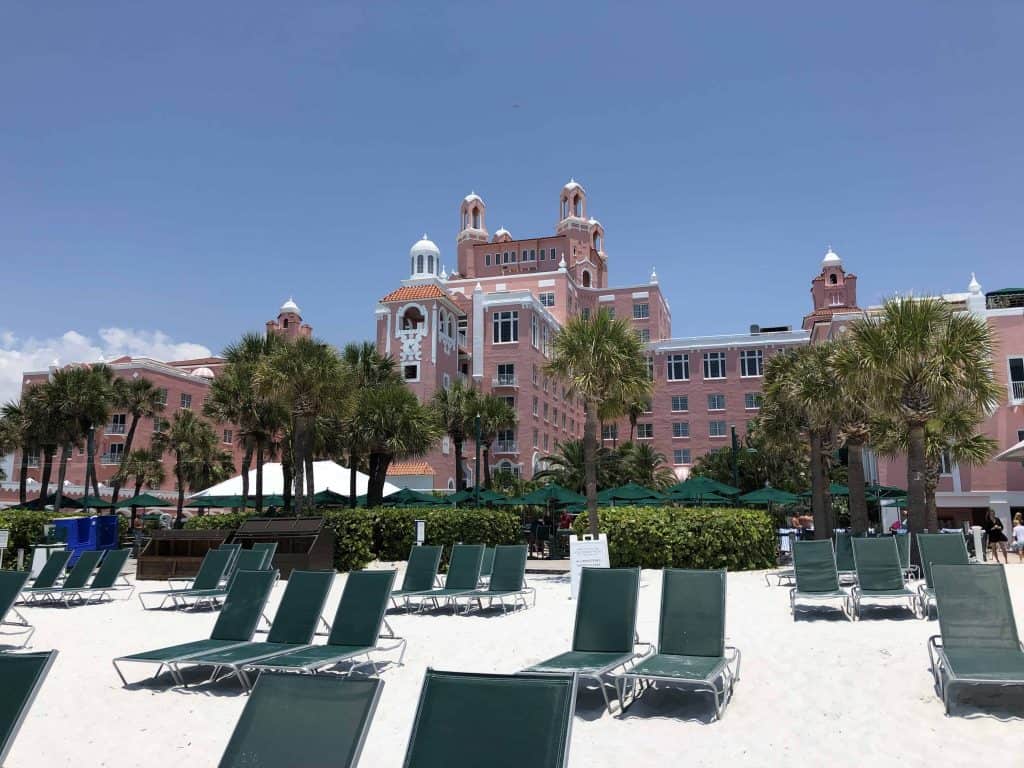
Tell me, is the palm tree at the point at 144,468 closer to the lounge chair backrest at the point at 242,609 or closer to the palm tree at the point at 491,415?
the palm tree at the point at 491,415

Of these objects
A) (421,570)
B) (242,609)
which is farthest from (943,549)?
(242,609)

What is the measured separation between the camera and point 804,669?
327 inches

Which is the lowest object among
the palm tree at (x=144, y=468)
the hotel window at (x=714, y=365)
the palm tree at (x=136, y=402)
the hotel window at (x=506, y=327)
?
the palm tree at (x=144, y=468)

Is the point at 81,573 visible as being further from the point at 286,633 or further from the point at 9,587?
the point at 286,633

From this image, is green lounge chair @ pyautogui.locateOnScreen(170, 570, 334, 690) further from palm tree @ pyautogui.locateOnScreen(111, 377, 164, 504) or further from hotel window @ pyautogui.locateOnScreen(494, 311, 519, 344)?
hotel window @ pyautogui.locateOnScreen(494, 311, 519, 344)

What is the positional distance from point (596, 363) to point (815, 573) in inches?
325

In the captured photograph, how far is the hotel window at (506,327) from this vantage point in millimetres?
55062

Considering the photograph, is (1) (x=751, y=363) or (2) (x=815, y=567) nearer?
(2) (x=815, y=567)

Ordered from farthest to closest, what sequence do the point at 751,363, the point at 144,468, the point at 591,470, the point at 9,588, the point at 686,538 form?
the point at 751,363 → the point at 144,468 → the point at 591,470 → the point at 686,538 → the point at 9,588

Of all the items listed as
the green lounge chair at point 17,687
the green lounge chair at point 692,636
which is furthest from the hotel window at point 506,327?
the green lounge chair at point 17,687

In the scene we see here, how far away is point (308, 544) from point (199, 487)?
32357 millimetres

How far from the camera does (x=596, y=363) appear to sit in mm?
19094

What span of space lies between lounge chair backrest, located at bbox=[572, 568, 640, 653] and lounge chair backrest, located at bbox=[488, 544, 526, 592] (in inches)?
198

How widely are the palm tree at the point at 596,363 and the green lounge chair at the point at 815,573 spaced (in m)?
6.97
